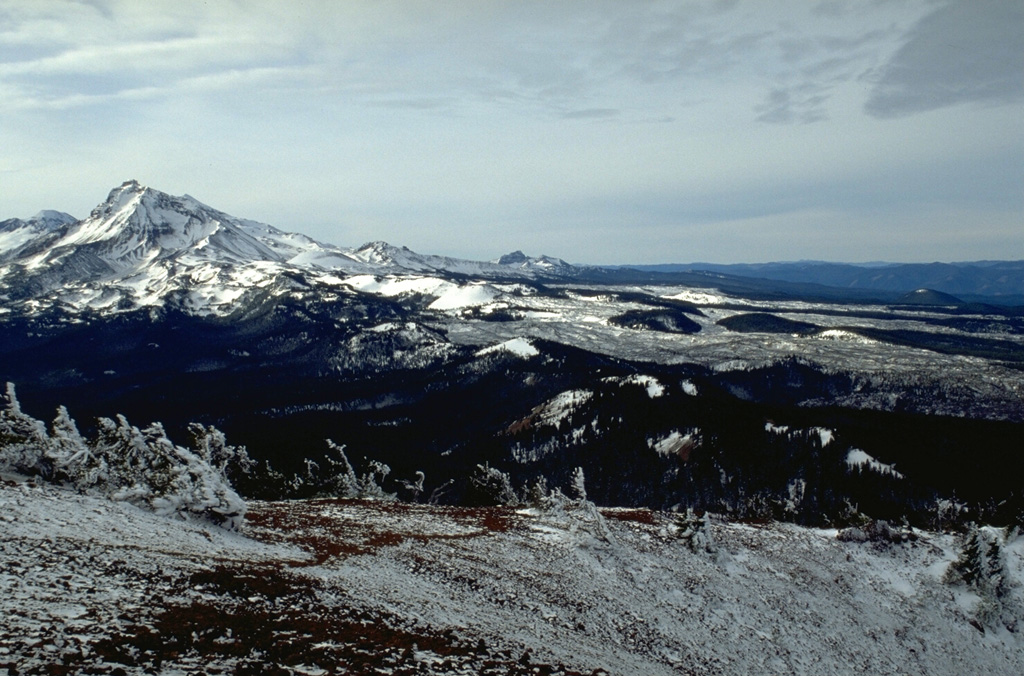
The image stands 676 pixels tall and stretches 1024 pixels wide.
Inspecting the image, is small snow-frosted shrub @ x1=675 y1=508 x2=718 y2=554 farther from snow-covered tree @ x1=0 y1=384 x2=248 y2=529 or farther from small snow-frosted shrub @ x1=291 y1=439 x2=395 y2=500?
small snow-frosted shrub @ x1=291 y1=439 x2=395 y2=500

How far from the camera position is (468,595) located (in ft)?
115

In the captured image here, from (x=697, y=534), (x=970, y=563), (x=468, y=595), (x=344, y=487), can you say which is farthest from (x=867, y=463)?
(x=468, y=595)

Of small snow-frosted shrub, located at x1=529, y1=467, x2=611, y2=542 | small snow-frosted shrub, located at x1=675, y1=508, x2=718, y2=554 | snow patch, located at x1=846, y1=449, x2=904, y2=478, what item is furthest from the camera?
snow patch, located at x1=846, y1=449, x2=904, y2=478

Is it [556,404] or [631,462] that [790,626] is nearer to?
[631,462]

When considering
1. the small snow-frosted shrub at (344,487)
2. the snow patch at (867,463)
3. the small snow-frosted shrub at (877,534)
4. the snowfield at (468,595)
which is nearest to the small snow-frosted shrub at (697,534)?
the snowfield at (468,595)

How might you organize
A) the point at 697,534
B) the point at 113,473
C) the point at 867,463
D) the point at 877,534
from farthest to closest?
1. the point at 867,463
2. the point at 877,534
3. the point at 697,534
4. the point at 113,473

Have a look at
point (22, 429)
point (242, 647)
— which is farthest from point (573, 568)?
point (22, 429)

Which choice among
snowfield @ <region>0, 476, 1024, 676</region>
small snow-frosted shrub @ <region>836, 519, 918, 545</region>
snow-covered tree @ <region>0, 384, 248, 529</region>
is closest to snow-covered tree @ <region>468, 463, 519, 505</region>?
snowfield @ <region>0, 476, 1024, 676</region>

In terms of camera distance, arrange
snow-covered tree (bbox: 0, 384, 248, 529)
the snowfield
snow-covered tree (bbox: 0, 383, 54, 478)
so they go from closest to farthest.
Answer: the snowfield
snow-covered tree (bbox: 0, 384, 248, 529)
snow-covered tree (bbox: 0, 383, 54, 478)

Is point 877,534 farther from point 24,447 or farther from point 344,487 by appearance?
point 24,447

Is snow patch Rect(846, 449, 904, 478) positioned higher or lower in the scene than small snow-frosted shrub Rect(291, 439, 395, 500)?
lower

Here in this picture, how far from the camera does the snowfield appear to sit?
21.8 m

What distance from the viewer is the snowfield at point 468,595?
2178cm

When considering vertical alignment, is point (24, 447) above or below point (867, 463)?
above
